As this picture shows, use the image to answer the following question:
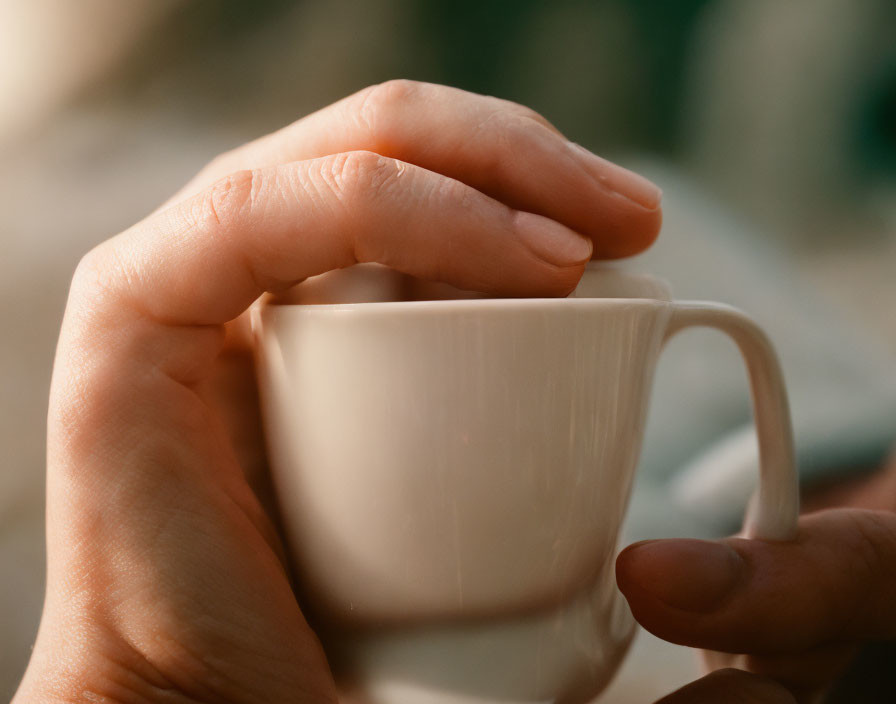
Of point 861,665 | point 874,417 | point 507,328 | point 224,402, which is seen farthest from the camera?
point 874,417

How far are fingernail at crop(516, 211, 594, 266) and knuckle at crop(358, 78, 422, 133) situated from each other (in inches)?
5.0

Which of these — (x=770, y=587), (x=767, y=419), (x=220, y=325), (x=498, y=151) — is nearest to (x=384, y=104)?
(x=498, y=151)

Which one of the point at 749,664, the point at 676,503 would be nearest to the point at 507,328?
the point at 749,664

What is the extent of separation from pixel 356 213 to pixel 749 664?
0.52m

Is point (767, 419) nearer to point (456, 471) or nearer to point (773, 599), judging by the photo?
point (773, 599)

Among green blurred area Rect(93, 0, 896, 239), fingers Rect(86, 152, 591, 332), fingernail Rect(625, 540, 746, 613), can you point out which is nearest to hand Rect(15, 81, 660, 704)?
fingers Rect(86, 152, 591, 332)

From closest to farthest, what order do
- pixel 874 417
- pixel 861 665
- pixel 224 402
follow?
pixel 224 402, pixel 861 665, pixel 874 417

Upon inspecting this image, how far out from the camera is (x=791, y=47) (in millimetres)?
906

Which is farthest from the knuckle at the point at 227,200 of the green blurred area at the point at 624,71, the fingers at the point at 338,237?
the green blurred area at the point at 624,71

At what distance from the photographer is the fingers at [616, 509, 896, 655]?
1.84 feet

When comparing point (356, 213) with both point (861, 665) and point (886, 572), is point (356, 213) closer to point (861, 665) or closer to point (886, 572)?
point (886, 572)

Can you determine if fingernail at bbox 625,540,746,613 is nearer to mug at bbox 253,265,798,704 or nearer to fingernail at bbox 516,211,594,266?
mug at bbox 253,265,798,704

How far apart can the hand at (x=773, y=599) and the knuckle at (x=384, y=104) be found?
38cm

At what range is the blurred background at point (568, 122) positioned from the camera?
872 mm
